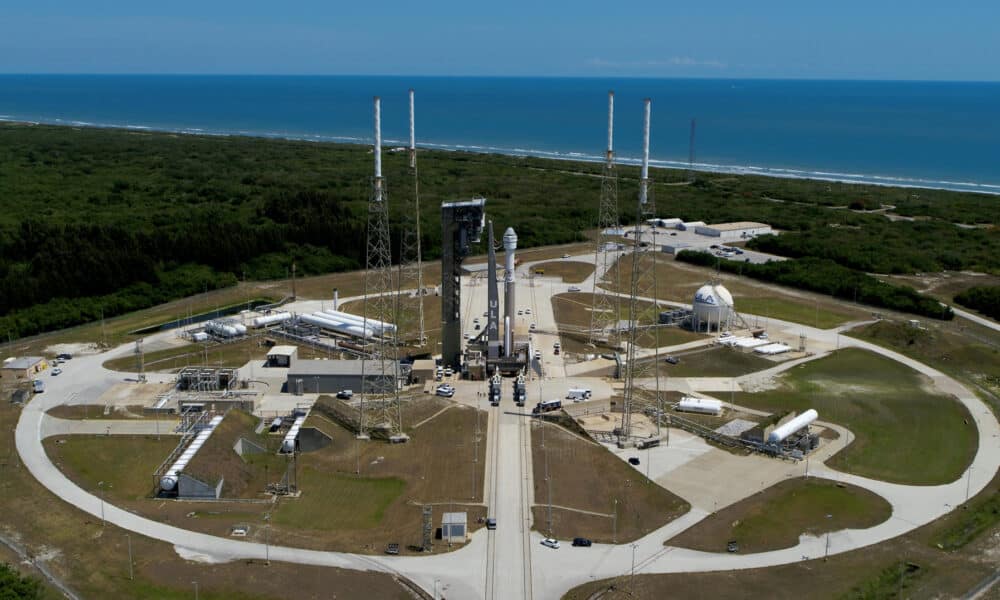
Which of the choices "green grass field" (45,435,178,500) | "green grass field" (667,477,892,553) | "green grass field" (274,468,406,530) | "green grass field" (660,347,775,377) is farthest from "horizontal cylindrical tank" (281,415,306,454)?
"green grass field" (660,347,775,377)

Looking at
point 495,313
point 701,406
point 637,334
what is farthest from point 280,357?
point 701,406

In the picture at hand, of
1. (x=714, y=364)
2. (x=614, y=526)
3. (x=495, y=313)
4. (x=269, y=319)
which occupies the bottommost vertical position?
(x=614, y=526)

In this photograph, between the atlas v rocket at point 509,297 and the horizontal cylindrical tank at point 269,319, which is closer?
the atlas v rocket at point 509,297

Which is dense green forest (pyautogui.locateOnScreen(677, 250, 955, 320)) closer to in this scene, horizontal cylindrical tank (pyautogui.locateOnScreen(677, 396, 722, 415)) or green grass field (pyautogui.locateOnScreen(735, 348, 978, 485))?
green grass field (pyautogui.locateOnScreen(735, 348, 978, 485))

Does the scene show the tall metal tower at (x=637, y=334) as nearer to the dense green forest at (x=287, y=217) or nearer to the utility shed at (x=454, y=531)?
the utility shed at (x=454, y=531)

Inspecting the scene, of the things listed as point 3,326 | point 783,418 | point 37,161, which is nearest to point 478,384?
point 783,418

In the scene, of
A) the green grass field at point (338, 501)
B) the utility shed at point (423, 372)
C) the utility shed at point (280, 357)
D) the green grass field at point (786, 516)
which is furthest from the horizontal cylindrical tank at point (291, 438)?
the green grass field at point (786, 516)

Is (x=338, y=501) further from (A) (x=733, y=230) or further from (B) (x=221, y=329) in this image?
(A) (x=733, y=230)
